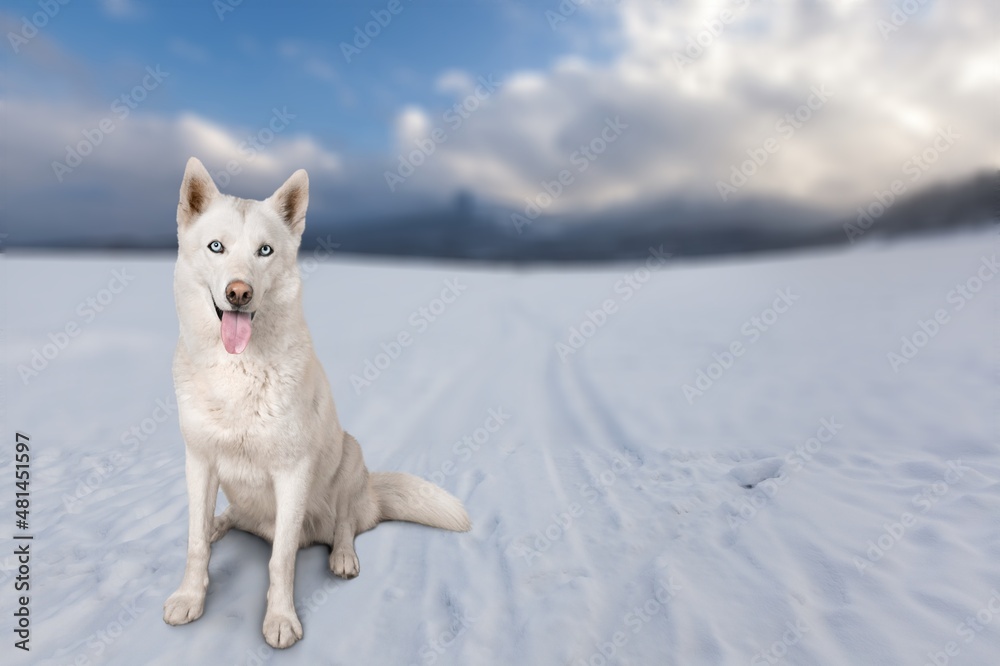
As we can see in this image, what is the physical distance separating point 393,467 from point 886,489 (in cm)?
372

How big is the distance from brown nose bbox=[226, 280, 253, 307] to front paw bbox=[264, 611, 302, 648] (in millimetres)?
1423

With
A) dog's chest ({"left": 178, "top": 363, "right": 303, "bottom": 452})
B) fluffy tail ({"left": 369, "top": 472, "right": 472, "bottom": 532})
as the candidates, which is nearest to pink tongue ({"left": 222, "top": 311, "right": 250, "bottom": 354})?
dog's chest ({"left": 178, "top": 363, "right": 303, "bottom": 452})

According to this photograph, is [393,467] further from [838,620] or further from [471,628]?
[838,620]

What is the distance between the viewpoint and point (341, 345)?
863 cm

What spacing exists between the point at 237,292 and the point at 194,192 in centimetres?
63

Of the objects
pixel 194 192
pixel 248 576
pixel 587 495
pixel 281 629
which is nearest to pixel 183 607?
pixel 248 576

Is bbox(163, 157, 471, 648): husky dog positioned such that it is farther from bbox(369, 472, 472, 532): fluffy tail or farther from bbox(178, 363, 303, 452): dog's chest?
bbox(369, 472, 472, 532): fluffy tail

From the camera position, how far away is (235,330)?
2285mm

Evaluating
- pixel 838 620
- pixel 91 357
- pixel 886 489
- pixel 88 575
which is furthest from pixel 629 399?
pixel 91 357

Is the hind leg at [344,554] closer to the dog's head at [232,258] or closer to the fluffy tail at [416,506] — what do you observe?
the fluffy tail at [416,506]

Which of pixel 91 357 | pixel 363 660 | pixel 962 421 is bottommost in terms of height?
pixel 91 357

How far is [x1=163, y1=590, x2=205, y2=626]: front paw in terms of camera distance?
2510mm

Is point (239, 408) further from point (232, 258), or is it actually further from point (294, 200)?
point (294, 200)

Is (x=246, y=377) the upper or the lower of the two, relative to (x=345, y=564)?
upper
